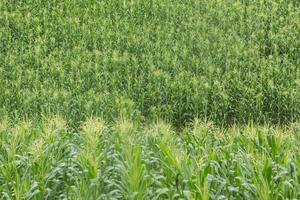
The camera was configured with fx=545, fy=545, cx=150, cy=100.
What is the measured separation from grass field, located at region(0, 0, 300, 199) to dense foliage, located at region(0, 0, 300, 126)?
0.03 meters

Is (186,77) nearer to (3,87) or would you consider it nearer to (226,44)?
(226,44)

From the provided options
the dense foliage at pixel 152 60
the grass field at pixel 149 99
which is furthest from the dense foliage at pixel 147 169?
the dense foliage at pixel 152 60

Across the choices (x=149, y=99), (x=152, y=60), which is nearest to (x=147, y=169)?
(x=149, y=99)

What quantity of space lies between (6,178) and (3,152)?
855 mm

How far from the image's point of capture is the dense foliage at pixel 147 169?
212 inches

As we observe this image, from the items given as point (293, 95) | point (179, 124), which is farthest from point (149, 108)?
point (293, 95)

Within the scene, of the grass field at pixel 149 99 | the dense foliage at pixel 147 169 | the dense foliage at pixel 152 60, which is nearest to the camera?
the dense foliage at pixel 147 169

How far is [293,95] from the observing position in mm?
11203

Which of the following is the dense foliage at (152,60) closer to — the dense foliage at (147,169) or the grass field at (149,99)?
the grass field at (149,99)

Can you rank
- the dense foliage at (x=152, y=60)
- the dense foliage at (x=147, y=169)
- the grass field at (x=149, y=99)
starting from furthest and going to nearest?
1. the dense foliage at (x=152, y=60)
2. the grass field at (x=149, y=99)
3. the dense foliage at (x=147, y=169)

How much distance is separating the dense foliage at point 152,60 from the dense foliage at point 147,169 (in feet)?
14.1

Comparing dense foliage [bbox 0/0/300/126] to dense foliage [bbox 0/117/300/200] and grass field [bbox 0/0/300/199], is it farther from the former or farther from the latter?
dense foliage [bbox 0/117/300/200]

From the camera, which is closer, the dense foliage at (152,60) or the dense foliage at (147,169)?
the dense foliage at (147,169)

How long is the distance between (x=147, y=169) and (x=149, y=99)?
5.72m
